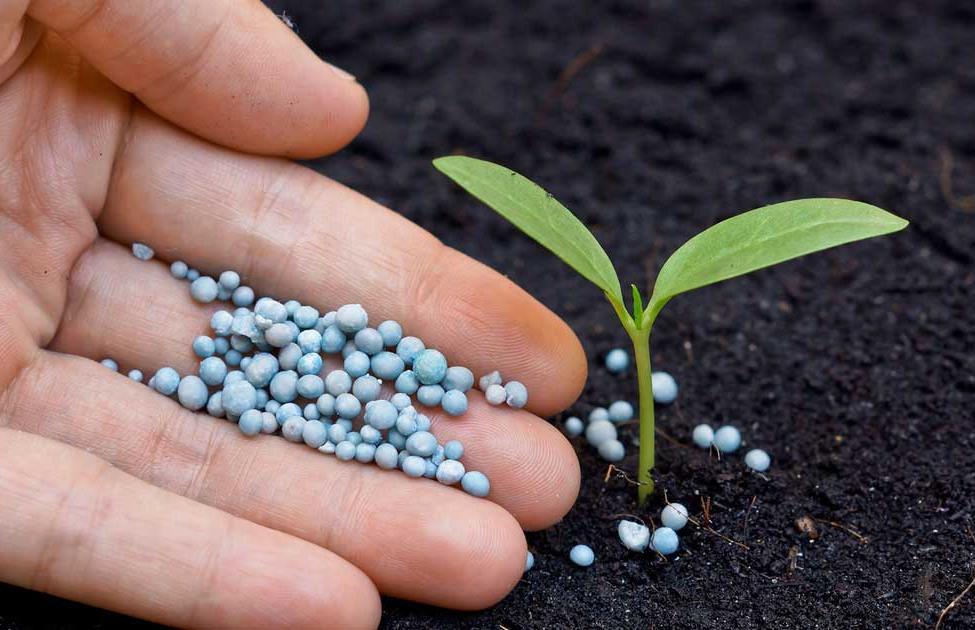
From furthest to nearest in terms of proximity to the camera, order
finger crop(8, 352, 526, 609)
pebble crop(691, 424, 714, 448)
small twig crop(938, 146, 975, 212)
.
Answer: small twig crop(938, 146, 975, 212)
pebble crop(691, 424, 714, 448)
finger crop(8, 352, 526, 609)

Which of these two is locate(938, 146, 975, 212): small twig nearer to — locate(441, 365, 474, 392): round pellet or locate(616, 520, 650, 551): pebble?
locate(616, 520, 650, 551): pebble

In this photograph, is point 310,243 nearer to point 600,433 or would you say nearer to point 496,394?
point 496,394

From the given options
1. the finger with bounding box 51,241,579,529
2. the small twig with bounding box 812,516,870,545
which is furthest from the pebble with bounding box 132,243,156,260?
the small twig with bounding box 812,516,870,545

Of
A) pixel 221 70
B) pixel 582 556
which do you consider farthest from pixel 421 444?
pixel 221 70

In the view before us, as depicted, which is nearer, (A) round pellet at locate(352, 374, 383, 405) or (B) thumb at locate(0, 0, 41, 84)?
(B) thumb at locate(0, 0, 41, 84)

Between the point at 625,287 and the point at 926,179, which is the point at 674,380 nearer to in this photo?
the point at 625,287

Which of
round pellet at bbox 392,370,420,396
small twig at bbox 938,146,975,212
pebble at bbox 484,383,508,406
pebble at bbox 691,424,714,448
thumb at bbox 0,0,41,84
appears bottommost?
pebble at bbox 691,424,714,448

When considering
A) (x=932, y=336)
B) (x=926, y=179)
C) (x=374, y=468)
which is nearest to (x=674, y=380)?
(x=932, y=336)
